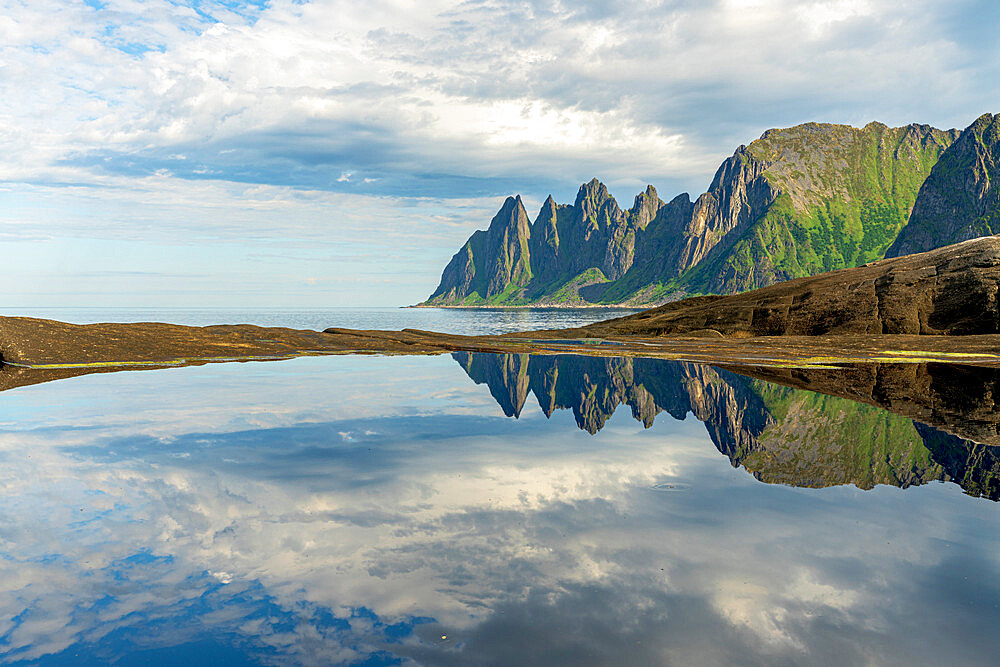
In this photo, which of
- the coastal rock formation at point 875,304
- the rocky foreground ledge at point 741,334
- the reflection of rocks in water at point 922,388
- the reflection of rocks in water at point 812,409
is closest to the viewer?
the reflection of rocks in water at point 812,409

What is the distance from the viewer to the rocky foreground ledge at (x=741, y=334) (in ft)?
153

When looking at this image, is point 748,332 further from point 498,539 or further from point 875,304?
point 498,539

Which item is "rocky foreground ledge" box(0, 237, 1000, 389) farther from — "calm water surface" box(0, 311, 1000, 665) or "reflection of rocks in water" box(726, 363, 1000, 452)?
"calm water surface" box(0, 311, 1000, 665)

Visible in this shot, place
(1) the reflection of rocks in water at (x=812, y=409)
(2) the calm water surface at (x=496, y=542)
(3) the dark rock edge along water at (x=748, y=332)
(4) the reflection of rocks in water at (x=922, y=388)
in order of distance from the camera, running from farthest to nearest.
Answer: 1. (3) the dark rock edge along water at (x=748, y=332)
2. (4) the reflection of rocks in water at (x=922, y=388)
3. (1) the reflection of rocks in water at (x=812, y=409)
4. (2) the calm water surface at (x=496, y=542)

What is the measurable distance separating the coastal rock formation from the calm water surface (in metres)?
61.1

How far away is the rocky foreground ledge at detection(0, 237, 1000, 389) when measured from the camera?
4650 cm

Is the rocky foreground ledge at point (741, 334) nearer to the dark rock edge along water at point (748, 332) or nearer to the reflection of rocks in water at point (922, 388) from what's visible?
the dark rock edge along water at point (748, 332)

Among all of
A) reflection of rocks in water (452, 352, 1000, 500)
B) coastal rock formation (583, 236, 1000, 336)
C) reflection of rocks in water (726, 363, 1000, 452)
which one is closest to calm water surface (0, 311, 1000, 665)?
reflection of rocks in water (452, 352, 1000, 500)

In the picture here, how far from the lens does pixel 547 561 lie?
9062 millimetres

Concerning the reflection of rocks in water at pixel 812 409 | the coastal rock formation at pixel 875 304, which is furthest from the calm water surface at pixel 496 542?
the coastal rock formation at pixel 875 304

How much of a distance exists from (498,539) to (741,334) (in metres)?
79.7

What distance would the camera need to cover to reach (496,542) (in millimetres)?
9852

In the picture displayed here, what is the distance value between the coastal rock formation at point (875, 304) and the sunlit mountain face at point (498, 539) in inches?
2293

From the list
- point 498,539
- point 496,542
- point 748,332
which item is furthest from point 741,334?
point 496,542
